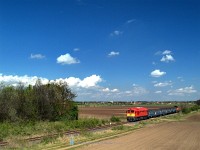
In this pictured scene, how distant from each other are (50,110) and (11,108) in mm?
10334

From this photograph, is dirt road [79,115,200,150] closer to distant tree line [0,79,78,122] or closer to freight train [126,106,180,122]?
distant tree line [0,79,78,122]

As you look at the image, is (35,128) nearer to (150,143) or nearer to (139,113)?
(150,143)

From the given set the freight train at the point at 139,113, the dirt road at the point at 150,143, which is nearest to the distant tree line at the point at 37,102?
the freight train at the point at 139,113

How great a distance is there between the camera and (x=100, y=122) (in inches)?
2235

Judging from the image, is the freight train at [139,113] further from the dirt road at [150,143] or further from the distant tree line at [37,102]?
the dirt road at [150,143]

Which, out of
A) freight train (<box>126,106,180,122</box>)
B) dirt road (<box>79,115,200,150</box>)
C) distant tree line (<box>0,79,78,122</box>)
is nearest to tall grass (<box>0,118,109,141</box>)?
distant tree line (<box>0,79,78,122</box>)

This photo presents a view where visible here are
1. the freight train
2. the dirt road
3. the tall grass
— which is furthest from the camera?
the freight train

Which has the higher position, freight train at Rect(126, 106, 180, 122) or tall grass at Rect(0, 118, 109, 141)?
freight train at Rect(126, 106, 180, 122)

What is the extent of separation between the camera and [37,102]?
5638 cm

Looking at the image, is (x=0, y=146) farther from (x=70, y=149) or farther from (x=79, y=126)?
(x=79, y=126)

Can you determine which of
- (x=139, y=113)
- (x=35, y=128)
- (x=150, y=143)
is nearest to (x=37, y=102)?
(x=35, y=128)

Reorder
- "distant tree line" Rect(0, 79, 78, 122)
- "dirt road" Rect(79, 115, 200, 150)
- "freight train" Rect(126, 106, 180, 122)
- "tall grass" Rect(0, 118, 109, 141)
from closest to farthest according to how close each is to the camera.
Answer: "dirt road" Rect(79, 115, 200, 150) → "tall grass" Rect(0, 118, 109, 141) → "distant tree line" Rect(0, 79, 78, 122) → "freight train" Rect(126, 106, 180, 122)

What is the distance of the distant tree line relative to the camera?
1946 inches

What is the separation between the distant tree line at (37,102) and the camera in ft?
162
